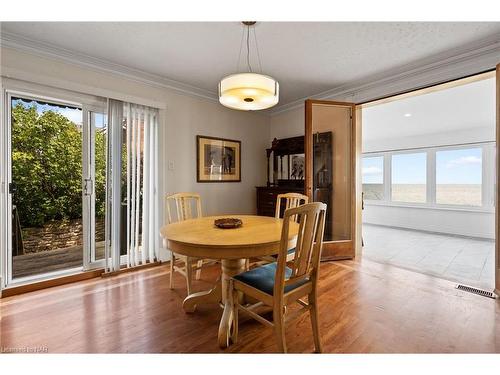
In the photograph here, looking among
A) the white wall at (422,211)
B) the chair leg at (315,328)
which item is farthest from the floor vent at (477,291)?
the white wall at (422,211)

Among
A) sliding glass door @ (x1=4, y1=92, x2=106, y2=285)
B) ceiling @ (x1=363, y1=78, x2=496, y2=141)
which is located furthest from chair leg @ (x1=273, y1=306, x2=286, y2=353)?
ceiling @ (x1=363, y1=78, x2=496, y2=141)

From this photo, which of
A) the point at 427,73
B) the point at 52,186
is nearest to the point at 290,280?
the point at 427,73

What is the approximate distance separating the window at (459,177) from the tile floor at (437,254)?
89 cm

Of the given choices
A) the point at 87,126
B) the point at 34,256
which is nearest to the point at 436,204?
the point at 87,126

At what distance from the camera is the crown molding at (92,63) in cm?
230

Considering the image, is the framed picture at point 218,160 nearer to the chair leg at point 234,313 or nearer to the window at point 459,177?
the chair leg at point 234,313

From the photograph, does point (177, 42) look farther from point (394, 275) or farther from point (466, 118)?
point (466, 118)

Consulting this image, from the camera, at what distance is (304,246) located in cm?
146

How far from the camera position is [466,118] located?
452 centimetres

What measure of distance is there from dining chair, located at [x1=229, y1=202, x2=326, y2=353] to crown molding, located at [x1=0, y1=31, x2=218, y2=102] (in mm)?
2717

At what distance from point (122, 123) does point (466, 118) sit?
5739mm

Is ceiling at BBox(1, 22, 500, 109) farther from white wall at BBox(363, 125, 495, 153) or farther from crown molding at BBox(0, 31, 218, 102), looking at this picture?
white wall at BBox(363, 125, 495, 153)

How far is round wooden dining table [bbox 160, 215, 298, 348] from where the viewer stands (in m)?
1.48

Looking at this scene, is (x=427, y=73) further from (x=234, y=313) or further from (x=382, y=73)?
(x=234, y=313)
